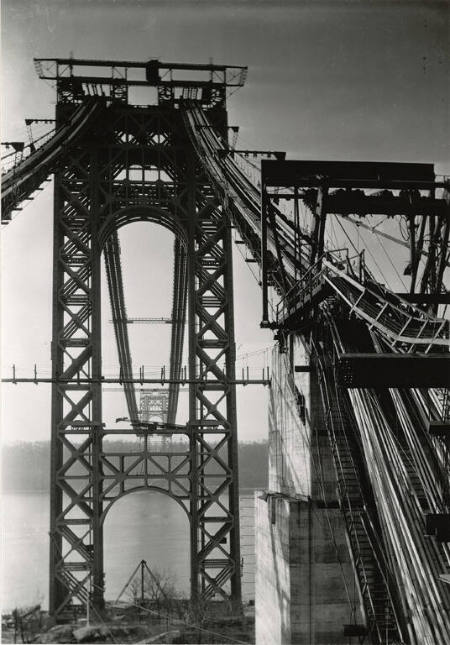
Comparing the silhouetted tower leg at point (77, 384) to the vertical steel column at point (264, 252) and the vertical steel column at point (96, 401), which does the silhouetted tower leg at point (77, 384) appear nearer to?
the vertical steel column at point (96, 401)

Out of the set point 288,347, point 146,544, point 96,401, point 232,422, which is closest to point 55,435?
point 96,401

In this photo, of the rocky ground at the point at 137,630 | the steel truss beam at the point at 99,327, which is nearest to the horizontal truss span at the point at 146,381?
the steel truss beam at the point at 99,327

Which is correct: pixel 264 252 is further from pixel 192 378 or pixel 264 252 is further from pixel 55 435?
pixel 55 435

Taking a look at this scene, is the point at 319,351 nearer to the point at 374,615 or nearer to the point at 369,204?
the point at 369,204

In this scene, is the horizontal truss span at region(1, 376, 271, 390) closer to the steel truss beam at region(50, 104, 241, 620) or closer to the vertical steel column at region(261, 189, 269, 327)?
the steel truss beam at region(50, 104, 241, 620)

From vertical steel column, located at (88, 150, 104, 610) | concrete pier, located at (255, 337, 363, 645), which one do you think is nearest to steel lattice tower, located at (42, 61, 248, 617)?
vertical steel column, located at (88, 150, 104, 610)

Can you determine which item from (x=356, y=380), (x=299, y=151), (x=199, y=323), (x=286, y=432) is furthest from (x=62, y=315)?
(x=356, y=380)
